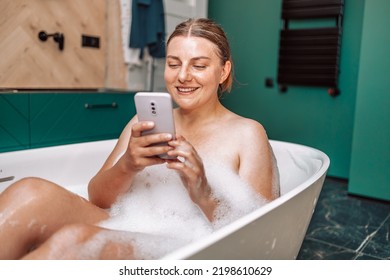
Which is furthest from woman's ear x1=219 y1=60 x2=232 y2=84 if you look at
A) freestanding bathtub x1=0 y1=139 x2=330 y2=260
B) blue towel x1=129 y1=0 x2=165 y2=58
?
blue towel x1=129 y1=0 x2=165 y2=58

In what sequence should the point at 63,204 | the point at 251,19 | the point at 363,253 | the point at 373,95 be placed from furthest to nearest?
the point at 251,19, the point at 373,95, the point at 363,253, the point at 63,204

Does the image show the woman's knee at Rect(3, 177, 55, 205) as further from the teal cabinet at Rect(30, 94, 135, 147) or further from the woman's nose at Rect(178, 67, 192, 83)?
the teal cabinet at Rect(30, 94, 135, 147)

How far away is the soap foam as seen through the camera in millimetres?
1260

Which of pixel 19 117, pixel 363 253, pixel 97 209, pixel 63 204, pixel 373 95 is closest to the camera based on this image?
pixel 63 204

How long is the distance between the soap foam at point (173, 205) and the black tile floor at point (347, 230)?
0.80 meters

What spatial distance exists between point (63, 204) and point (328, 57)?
259 centimetres

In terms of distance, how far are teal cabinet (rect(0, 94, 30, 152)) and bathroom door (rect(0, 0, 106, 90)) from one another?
370mm

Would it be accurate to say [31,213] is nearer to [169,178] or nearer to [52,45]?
[169,178]

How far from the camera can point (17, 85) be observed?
8.42 feet

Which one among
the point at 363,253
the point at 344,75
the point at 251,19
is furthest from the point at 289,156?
the point at 251,19

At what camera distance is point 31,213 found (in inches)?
42.9

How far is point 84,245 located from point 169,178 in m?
0.50

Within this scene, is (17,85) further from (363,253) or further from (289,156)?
(363,253)

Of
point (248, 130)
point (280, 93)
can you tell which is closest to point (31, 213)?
point (248, 130)
